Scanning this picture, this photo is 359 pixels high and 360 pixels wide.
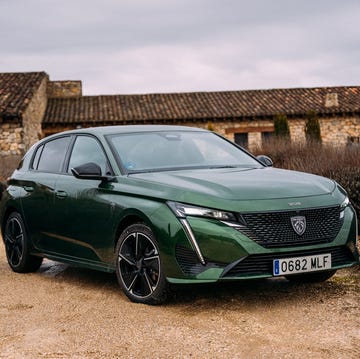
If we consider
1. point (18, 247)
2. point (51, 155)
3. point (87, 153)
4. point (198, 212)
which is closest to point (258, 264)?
point (198, 212)

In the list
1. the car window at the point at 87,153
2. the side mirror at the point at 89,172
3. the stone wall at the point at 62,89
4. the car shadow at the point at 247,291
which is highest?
the stone wall at the point at 62,89

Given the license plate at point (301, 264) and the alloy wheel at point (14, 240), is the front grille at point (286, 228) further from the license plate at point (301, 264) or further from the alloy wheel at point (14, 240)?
the alloy wheel at point (14, 240)

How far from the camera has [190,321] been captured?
5.88m

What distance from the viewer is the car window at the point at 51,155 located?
8289mm

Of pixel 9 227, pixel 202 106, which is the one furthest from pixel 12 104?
pixel 9 227

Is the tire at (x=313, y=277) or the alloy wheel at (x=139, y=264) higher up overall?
the alloy wheel at (x=139, y=264)

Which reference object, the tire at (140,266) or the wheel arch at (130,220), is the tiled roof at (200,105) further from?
the tire at (140,266)

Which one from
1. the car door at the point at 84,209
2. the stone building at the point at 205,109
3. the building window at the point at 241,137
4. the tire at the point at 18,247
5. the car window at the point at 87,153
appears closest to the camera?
the car door at the point at 84,209

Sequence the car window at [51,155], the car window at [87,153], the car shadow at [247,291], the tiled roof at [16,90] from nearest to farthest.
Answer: the car shadow at [247,291] → the car window at [87,153] → the car window at [51,155] → the tiled roof at [16,90]

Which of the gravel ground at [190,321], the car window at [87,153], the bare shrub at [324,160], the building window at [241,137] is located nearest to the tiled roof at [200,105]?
the building window at [241,137]

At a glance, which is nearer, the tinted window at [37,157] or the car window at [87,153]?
the car window at [87,153]

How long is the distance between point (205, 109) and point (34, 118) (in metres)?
9.35

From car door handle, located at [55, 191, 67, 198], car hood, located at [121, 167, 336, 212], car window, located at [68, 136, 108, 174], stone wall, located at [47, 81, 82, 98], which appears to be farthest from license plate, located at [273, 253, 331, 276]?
stone wall, located at [47, 81, 82, 98]

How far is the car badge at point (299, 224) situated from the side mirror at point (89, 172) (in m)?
1.84
